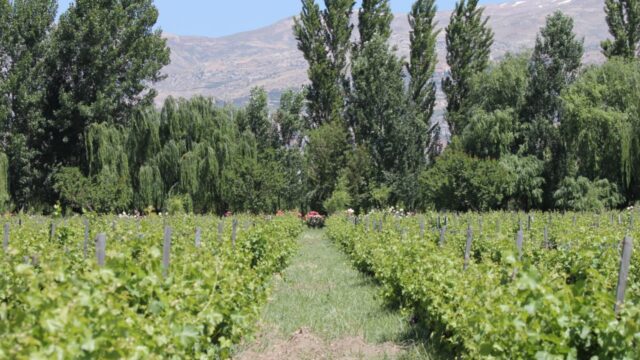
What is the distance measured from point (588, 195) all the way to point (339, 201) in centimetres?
1443

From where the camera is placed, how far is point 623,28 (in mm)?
36969

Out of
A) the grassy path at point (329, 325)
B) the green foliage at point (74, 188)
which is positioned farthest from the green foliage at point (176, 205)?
the grassy path at point (329, 325)

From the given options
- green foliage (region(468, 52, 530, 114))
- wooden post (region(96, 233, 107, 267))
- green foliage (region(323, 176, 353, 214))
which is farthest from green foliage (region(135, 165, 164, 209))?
wooden post (region(96, 233, 107, 267))

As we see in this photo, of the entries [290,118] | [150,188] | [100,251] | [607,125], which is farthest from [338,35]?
[100,251]

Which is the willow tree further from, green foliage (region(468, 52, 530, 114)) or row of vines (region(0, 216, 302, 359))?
row of vines (region(0, 216, 302, 359))

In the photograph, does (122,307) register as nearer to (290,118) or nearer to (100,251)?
(100,251)

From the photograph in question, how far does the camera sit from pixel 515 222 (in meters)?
22.2

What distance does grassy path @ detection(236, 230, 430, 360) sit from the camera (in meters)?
8.23

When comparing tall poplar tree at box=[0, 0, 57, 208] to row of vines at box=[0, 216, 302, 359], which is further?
tall poplar tree at box=[0, 0, 57, 208]

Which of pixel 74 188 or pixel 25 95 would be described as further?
pixel 25 95

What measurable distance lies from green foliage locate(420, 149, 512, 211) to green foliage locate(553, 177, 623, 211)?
117 inches

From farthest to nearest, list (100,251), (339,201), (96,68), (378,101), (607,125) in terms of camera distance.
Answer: (378,101) → (339,201) → (96,68) → (607,125) → (100,251)

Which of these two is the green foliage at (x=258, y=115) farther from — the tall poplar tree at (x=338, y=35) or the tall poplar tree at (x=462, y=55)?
the tall poplar tree at (x=462, y=55)

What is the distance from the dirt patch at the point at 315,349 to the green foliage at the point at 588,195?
79.2 ft
